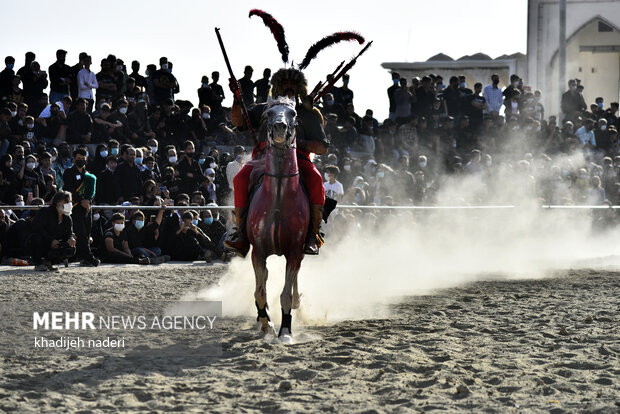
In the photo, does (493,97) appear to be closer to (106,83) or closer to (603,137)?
(603,137)

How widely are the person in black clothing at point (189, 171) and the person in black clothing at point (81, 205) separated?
2250 millimetres

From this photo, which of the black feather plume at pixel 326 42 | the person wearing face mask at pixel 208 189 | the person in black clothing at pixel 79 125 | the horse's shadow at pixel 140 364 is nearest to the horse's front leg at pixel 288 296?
the horse's shadow at pixel 140 364

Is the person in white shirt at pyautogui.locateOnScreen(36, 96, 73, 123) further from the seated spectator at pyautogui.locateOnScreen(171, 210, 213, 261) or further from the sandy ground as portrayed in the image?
the sandy ground

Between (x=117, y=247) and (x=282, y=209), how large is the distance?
7.34 meters

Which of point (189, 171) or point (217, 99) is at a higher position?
point (217, 99)

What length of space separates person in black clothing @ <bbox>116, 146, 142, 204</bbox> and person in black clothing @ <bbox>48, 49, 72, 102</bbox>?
9.23ft

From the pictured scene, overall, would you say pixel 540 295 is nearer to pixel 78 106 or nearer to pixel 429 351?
pixel 429 351

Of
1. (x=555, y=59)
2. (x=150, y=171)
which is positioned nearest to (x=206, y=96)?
(x=150, y=171)

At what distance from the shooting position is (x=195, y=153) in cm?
1789

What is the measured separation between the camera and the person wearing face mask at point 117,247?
14.8 metres

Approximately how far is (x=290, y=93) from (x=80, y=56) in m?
9.34

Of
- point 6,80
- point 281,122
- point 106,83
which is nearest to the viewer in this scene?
point 281,122

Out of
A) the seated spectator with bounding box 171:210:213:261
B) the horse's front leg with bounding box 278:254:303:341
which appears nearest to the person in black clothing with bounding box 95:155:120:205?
the seated spectator with bounding box 171:210:213:261

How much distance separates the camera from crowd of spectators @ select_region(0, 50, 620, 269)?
14.8 meters
